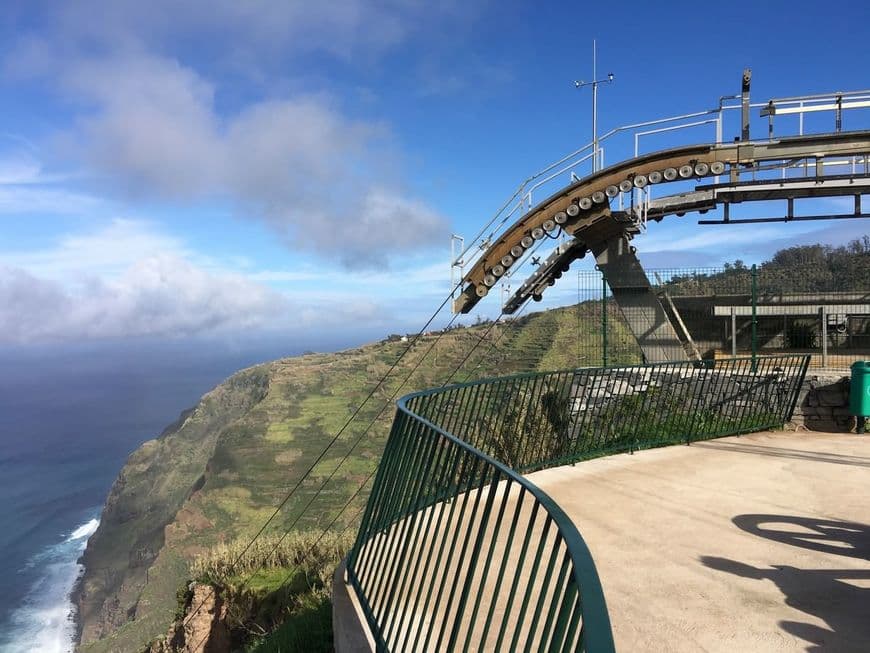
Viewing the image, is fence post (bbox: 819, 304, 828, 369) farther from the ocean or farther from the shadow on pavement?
the ocean

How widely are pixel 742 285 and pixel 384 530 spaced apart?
38.4 feet

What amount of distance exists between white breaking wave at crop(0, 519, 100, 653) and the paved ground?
41.2 meters

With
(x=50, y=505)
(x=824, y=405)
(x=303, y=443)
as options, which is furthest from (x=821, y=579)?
(x=50, y=505)

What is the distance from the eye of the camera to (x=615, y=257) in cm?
1411

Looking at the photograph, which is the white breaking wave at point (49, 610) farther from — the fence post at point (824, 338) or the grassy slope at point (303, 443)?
the fence post at point (824, 338)

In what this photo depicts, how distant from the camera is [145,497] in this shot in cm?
4022

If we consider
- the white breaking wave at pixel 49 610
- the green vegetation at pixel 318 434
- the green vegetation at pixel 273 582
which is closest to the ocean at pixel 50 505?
the white breaking wave at pixel 49 610

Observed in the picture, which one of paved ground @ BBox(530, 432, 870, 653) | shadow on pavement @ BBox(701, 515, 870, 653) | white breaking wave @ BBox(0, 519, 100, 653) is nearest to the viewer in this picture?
shadow on pavement @ BBox(701, 515, 870, 653)

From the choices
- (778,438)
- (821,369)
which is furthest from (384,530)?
(821,369)

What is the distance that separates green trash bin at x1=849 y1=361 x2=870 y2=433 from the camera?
931 centimetres

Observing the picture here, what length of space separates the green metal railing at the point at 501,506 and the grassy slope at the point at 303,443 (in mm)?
5289

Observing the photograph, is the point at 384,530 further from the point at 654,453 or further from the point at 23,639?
the point at 23,639

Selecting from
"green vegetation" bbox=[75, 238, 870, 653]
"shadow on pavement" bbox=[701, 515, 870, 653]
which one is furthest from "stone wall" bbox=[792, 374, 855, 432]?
"shadow on pavement" bbox=[701, 515, 870, 653]

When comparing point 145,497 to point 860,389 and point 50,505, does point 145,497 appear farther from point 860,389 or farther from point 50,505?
point 50,505
